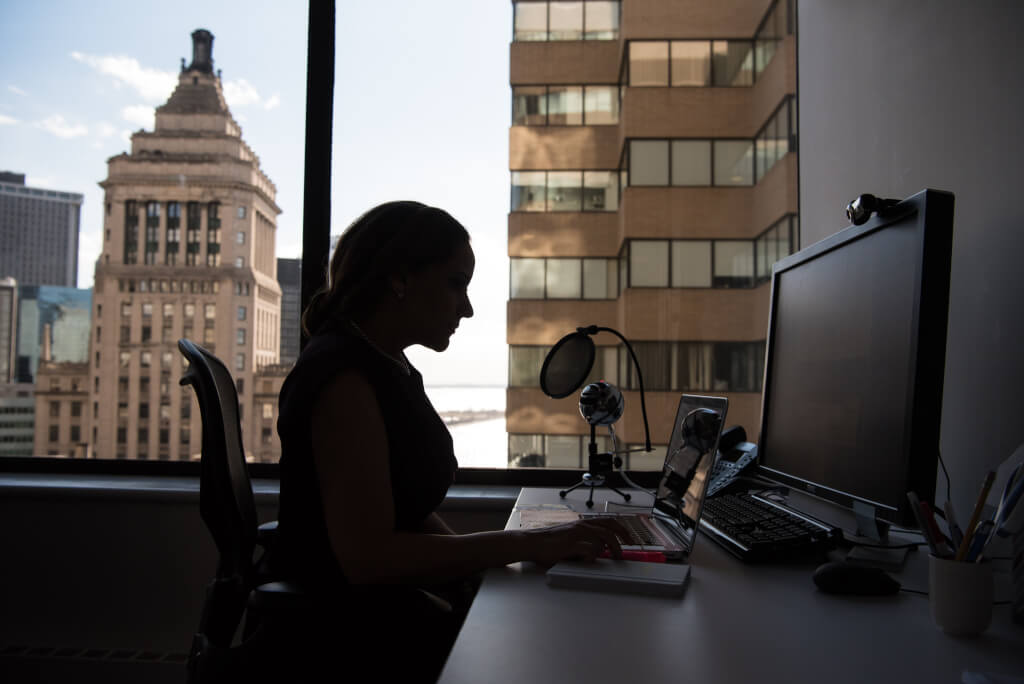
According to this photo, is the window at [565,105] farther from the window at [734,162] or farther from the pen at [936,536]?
the pen at [936,536]

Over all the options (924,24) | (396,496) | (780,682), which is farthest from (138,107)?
(780,682)

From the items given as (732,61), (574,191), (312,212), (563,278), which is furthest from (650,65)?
(312,212)

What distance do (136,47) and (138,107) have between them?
230 mm

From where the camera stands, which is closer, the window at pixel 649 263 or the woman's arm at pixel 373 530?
the woman's arm at pixel 373 530

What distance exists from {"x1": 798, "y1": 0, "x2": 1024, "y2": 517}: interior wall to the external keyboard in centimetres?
36

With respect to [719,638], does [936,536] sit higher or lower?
higher

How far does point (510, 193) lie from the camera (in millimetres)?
2531

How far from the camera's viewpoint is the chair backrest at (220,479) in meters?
1.15

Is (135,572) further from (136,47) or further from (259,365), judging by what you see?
(136,47)

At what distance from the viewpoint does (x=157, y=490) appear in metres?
2.07

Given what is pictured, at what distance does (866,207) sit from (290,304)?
2.10 meters

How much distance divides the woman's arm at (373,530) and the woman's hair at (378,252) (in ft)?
0.80

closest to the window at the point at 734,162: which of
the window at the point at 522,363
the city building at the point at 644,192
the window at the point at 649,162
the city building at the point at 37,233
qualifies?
the city building at the point at 644,192

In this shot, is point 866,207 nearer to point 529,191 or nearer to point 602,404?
point 602,404
